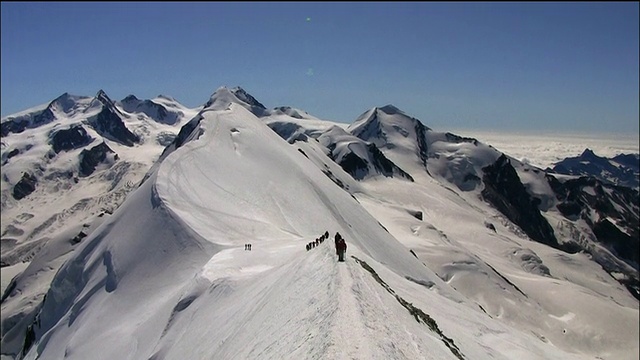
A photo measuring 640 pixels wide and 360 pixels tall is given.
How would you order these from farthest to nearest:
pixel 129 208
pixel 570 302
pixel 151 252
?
pixel 570 302 < pixel 129 208 < pixel 151 252

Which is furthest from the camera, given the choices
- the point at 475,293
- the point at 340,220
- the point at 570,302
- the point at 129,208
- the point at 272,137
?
the point at 272,137

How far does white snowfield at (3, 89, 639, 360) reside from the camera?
2002 cm

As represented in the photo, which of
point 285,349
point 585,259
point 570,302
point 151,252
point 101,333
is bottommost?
point 585,259

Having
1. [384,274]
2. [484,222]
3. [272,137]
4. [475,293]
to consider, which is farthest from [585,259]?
[384,274]

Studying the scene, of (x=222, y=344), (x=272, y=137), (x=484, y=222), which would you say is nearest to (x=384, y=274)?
(x=222, y=344)

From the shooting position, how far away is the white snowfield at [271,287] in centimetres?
2002

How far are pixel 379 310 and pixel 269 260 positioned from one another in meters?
20.8

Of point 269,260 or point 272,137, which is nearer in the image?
point 269,260

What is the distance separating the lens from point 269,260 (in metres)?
39.2

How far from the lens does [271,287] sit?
89.2 ft

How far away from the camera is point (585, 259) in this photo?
17212cm

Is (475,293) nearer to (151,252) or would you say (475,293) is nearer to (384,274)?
(384,274)

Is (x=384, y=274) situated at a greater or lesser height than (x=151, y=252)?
greater

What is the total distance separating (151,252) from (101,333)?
1044 cm
